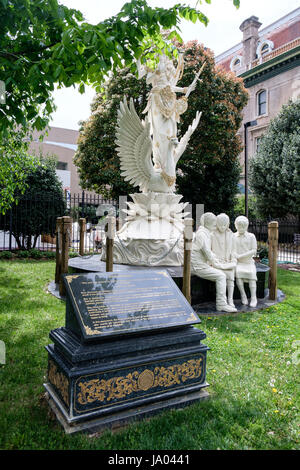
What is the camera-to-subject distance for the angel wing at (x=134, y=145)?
8.38 meters

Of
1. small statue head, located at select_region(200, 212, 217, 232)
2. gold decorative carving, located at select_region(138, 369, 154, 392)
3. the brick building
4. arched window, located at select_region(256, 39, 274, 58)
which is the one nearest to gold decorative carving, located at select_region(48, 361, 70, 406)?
gold decorative carving, located at select_region(138, 369, 154, 392)

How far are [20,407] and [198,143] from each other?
56.0 feet

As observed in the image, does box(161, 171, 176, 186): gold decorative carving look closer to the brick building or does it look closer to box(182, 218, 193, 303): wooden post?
box(182, 218, 193, 303): wooden post

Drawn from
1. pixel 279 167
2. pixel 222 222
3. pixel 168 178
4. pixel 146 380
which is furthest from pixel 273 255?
pixel 279 167

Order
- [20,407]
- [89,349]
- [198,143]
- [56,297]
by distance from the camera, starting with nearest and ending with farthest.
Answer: [89,349] < [20,407] < [56,297] < [198,143]

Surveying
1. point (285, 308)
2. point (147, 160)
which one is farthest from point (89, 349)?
point (147, 160)

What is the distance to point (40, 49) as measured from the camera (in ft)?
11.9

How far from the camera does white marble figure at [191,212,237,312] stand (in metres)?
6.36

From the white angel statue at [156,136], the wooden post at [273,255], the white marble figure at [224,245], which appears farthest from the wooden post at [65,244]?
the wooden post at [273,255]

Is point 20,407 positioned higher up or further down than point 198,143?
further down

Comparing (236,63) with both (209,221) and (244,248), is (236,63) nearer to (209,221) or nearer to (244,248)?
(244,248)

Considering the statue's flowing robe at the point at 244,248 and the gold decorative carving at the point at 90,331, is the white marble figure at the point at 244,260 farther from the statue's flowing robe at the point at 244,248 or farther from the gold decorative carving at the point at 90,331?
the gold decorative carving at the point at 90,331

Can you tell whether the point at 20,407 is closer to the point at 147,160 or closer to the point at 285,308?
the point at 285,308

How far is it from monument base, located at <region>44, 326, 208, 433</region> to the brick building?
24710 mm
